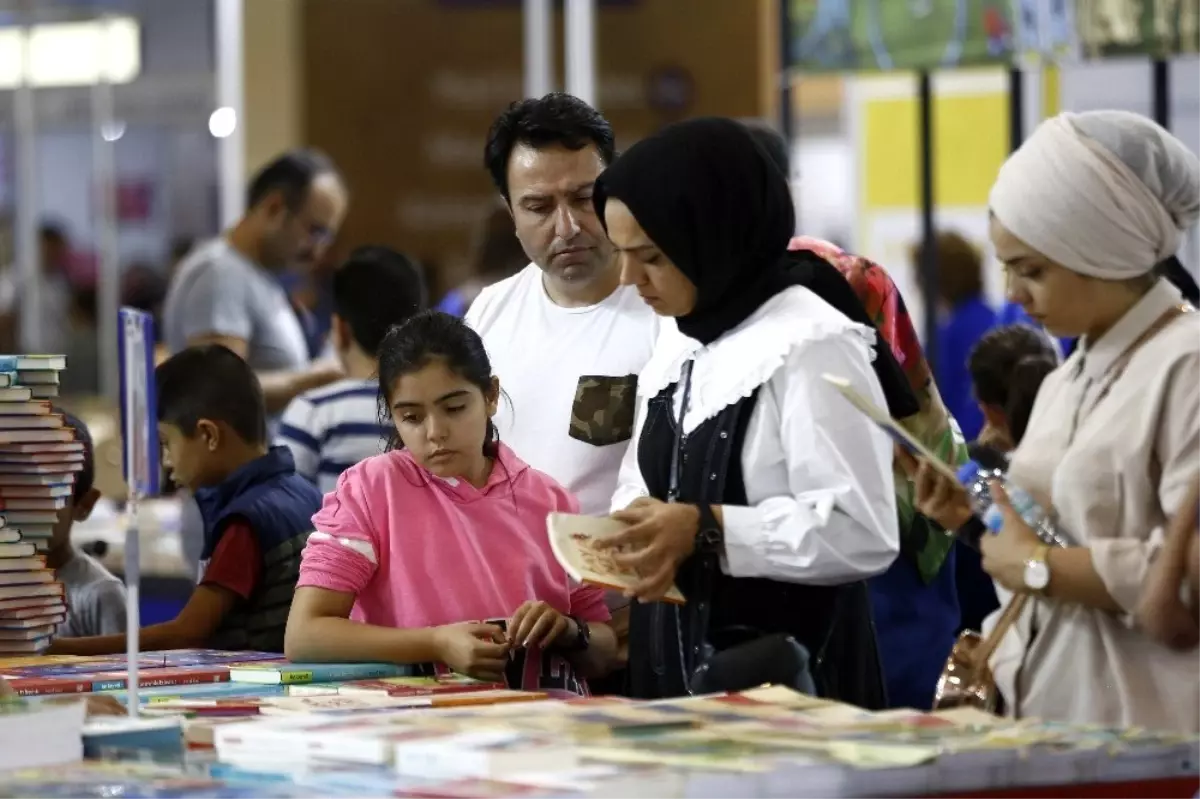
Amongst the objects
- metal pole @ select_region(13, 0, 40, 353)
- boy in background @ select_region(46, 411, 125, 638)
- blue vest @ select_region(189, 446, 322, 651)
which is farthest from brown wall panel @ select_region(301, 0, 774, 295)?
blue vest @ select_region(189, 446, 322, 651)

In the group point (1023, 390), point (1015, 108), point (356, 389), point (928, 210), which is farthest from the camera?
point (928, 210)

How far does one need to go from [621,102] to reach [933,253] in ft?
17.9

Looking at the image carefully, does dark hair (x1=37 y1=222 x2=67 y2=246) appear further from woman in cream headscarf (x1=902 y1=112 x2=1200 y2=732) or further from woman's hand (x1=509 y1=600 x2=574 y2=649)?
woman in cream headscarf (x1=902 y1=112 x2=1200 y2=732)

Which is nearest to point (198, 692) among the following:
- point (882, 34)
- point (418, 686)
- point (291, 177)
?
point (418, 686)

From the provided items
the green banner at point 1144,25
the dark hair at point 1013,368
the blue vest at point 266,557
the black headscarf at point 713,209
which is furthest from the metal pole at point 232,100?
the black headscarf at point 713,209

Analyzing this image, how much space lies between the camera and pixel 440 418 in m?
3.18

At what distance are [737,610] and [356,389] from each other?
6.98 ft

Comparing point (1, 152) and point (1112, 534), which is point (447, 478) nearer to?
point (1112, 534)

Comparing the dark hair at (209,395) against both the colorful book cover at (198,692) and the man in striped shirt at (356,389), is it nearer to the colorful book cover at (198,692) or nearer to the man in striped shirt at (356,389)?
the man in striped shirt at (356,389)

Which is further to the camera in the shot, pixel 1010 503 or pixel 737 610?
pixel 737 610

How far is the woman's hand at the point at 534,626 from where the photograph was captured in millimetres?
2979

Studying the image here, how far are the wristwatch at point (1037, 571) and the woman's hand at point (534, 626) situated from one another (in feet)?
2.53

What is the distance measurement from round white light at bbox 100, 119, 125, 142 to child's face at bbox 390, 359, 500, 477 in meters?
10.7

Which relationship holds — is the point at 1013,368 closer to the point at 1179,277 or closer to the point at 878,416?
the point at 1179,277
